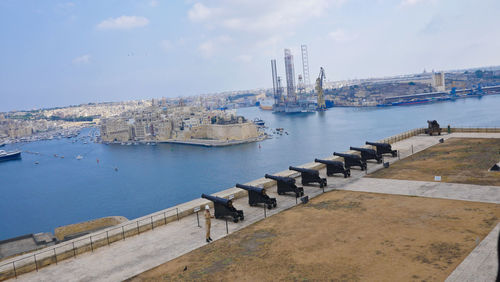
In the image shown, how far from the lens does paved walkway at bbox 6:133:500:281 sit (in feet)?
22.2

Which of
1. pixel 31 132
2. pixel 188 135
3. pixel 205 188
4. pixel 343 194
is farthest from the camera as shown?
pixel 31 132

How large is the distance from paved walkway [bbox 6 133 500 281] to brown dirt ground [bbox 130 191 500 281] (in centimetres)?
38

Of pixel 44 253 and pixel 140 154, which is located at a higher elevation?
pixel 44 253

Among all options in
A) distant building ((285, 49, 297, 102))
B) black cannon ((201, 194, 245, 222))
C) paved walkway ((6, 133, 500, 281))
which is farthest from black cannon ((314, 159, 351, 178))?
distant building ((285, 49, 297, 102))

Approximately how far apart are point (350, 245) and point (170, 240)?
381cm

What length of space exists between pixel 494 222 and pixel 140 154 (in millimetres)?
56453

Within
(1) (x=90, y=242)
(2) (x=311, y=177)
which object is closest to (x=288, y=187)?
(2) (x=311, y=177)

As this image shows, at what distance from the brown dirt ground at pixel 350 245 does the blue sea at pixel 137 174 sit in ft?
65.7

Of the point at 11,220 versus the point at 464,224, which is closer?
the point at 464,224

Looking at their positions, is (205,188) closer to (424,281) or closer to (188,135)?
(424,281)

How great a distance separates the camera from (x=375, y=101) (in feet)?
348

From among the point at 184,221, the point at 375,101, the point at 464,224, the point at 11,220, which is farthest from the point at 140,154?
the point at 375,101

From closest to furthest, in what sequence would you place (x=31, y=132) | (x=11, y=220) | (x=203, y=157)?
(x=11, y=220) → (x=203, y=157) → (x=31, y=132)

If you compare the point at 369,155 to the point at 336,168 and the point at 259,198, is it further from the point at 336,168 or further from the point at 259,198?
the point at 259,198
